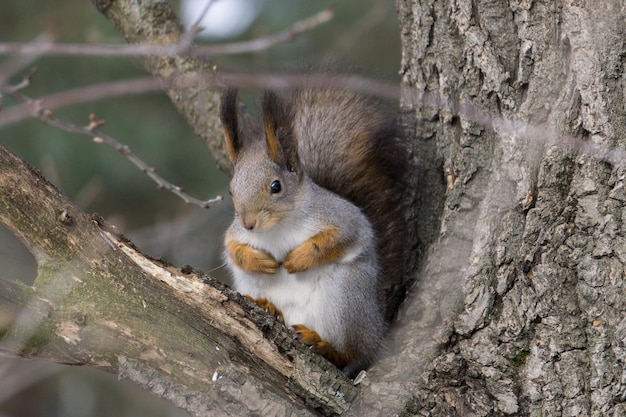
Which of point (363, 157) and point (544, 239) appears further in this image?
point (363, 157)

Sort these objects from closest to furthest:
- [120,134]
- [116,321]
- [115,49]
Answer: [115,49], [116,321], [120,134]

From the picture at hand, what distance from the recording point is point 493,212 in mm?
1667

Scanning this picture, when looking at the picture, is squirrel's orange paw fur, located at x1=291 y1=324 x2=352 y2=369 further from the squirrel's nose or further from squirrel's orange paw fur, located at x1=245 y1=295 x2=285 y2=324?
the squirrel's nose

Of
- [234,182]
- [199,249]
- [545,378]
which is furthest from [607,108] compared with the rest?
[199,249]

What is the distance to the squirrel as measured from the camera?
6.28 ft

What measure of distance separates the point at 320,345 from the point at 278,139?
0.52m

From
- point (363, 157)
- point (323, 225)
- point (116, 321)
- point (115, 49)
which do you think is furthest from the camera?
point (363, 157)

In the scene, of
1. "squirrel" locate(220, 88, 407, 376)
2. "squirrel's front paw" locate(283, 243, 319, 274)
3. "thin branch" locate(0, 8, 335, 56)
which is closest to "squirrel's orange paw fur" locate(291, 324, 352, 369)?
"squirrel" locate(220, 88, 407, 376)

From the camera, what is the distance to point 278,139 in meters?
2.00

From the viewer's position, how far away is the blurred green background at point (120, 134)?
148 inches

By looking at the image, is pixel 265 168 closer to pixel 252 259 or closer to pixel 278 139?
pixel 278 139

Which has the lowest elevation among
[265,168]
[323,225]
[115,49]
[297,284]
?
[297,284]

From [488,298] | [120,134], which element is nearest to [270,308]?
[488,298]

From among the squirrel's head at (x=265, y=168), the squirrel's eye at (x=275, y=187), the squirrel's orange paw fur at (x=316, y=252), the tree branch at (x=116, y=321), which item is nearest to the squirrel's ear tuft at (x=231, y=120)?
the squirrel's head at (x=265, y=168)
